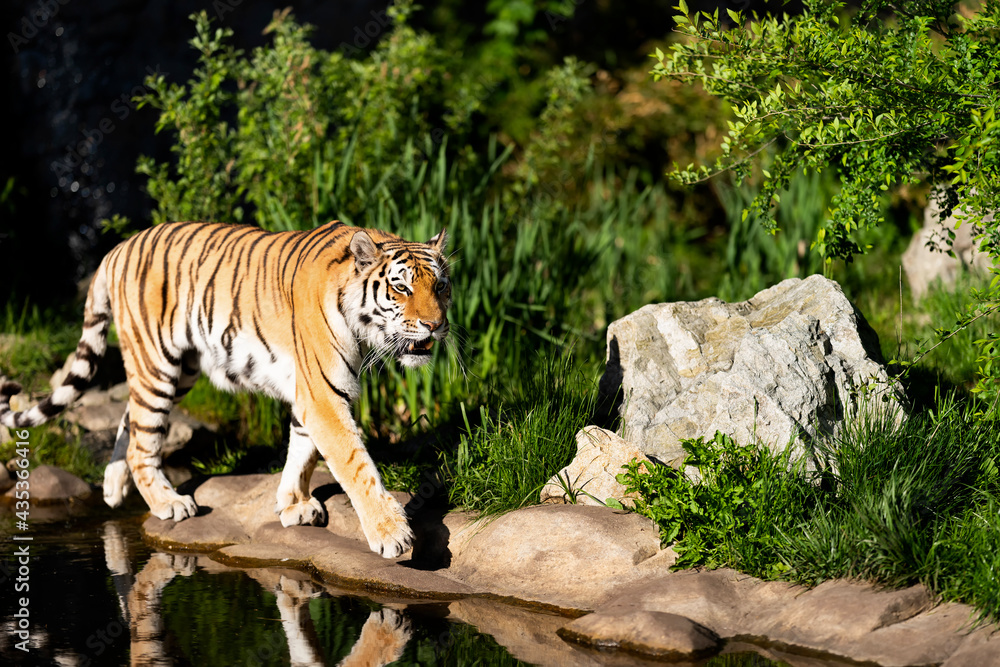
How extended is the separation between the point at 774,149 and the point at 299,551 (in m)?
5.74

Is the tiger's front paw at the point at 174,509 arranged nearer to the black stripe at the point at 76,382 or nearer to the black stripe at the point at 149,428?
the black stripe at the point at 149,428

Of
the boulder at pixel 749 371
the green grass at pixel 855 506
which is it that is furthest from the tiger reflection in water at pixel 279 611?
the boulder at pixel 749 371

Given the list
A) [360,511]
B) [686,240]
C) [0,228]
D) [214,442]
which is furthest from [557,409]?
[0,228]

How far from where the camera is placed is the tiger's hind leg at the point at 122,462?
5656 millimetres

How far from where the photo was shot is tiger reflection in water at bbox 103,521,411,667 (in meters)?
3.65

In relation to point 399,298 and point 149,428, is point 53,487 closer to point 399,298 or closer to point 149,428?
point 149,428

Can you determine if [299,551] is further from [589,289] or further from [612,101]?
[612,101]

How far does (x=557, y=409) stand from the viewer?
5.21 metres

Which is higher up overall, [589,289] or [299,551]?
[589,289]

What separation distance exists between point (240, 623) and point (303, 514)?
1.15 m

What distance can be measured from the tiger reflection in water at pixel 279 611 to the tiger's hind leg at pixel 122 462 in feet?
1.68

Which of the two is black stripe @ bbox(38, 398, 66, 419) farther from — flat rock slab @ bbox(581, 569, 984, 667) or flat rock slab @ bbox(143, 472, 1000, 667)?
flat rock slab @ bbox(581, 569, 984, 667)

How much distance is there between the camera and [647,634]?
3.72 meters

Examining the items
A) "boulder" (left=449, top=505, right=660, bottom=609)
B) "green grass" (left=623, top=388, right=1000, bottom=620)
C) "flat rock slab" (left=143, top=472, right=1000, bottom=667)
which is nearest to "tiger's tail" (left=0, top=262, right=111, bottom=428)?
"flat rock slab" (left=143, top=472, right=1000, bottom=667)
